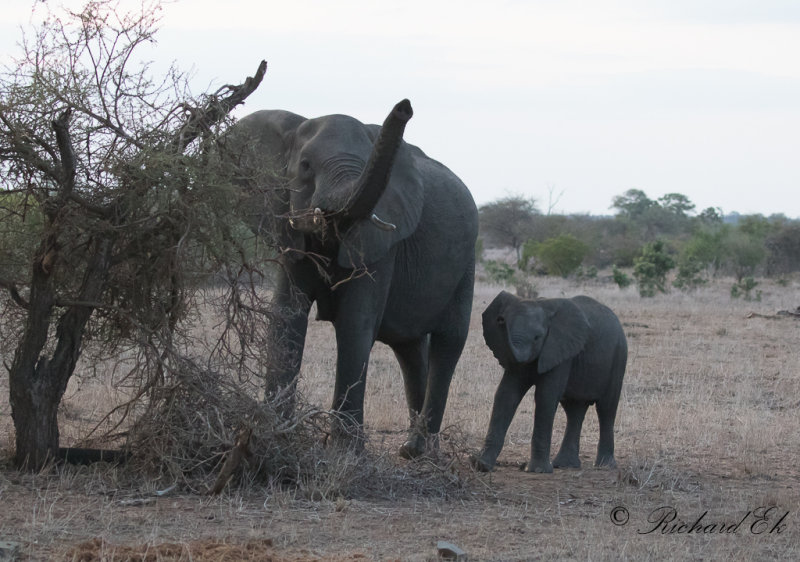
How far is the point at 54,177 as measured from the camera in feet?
21.5

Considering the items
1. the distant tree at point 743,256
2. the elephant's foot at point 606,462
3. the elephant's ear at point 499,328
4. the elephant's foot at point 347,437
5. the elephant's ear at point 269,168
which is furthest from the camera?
the distant tree at point 743,256

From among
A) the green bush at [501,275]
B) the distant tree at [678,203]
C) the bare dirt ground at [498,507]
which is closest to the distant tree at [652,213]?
the distant tree at [678,203]

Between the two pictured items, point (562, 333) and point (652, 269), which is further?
point (652, 269)

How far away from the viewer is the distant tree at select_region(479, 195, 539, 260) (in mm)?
55938

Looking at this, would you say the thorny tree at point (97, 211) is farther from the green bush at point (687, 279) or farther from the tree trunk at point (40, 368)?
the green bush at point (687, 279)

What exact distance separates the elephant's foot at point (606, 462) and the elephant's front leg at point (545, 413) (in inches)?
18.6

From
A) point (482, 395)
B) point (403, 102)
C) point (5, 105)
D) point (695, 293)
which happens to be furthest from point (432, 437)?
point (695, 293)

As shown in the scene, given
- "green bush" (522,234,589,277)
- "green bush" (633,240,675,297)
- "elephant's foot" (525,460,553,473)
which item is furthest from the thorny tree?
"green bush" (522,234,589,277)

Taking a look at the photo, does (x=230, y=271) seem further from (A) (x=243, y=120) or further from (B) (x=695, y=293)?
(B) (x=695, y=293)

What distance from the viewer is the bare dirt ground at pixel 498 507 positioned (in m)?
5.48

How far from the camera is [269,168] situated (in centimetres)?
717

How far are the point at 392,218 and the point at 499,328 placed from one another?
1.21m

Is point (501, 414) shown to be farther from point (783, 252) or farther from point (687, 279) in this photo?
point (783, 252)

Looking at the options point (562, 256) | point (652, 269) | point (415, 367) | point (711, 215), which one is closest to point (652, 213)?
point (711, 215)
